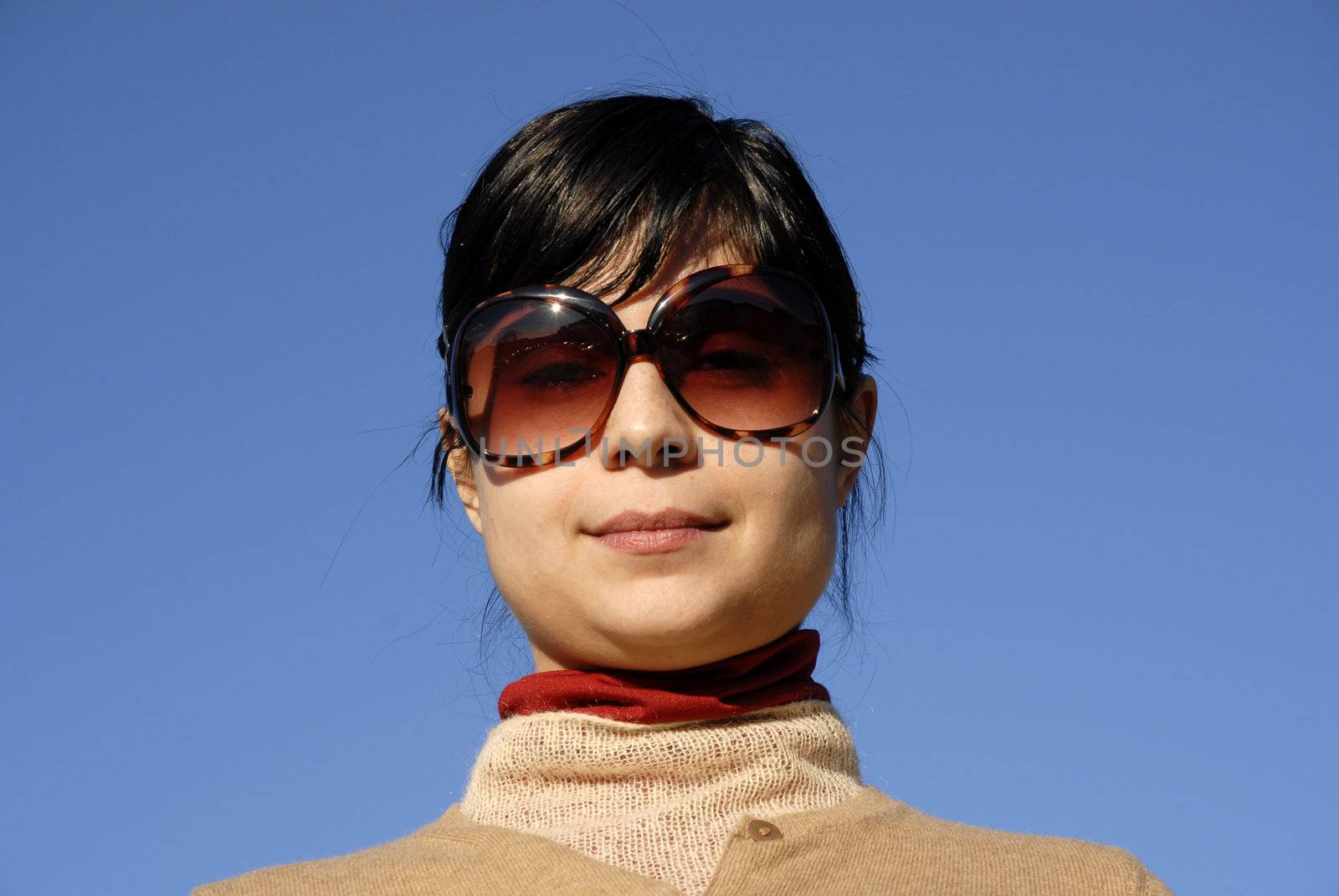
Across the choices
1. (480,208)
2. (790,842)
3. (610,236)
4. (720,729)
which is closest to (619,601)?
(720,729)

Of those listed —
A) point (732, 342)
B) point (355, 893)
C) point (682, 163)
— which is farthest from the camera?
point (682, 163)

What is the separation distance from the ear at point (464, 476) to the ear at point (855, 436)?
776 mm

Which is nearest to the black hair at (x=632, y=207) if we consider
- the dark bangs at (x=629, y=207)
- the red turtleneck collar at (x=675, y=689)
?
the dark bangs at (x=629, y=207)

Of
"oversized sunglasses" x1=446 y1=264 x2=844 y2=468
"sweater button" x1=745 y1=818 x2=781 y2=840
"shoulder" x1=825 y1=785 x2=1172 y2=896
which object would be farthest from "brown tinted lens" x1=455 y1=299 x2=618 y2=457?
"shoulder" x1=825 y1=785 x2=1172 y2=896

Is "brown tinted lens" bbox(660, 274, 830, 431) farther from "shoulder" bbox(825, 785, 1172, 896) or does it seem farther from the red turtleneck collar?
"shoulder" bbox(825, 785, 1172, 896)

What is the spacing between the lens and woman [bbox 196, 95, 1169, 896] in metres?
2.88

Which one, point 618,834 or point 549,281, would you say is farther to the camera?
point 549,281

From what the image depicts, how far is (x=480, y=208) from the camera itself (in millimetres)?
3320

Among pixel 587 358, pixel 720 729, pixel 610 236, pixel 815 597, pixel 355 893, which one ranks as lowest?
pixel 355 893

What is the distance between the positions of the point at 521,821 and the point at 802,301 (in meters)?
1.11

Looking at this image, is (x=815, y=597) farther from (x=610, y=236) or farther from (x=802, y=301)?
(x=610, y=236)

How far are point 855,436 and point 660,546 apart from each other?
799 mm

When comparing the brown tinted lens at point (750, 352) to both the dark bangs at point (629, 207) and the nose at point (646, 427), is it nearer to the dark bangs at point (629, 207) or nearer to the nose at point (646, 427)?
the nose at point (646, 427)

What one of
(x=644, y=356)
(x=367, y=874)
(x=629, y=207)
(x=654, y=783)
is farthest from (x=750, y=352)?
(x=367, y=874)
